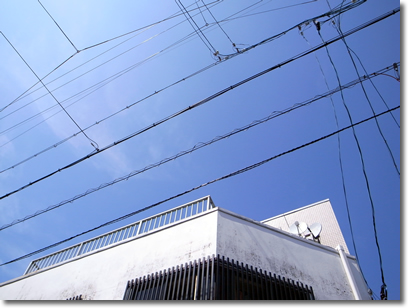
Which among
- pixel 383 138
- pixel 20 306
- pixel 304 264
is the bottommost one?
pixel 20 306

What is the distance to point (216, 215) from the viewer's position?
6520 millimetres

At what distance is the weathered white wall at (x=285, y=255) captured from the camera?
19.8ft

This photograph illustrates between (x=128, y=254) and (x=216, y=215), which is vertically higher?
(x=216, y=215)

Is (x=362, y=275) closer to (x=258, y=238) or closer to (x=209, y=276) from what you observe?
(x=258, y=238)

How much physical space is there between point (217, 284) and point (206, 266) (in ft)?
1.58

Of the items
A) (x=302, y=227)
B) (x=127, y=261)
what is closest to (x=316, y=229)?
(x=302, y=227)

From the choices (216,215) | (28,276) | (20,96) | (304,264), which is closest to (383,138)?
(304,264)

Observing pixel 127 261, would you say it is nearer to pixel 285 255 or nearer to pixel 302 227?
pixel 285 255

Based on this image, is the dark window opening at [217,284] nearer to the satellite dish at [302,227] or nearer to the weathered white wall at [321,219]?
the satellite dish at [302,227]

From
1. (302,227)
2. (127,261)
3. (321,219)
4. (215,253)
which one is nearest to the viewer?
(215,253)

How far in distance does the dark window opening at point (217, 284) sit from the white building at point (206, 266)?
17mm

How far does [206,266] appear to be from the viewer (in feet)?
17.7

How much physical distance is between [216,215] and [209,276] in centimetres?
166

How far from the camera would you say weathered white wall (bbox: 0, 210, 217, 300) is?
6.24 m
